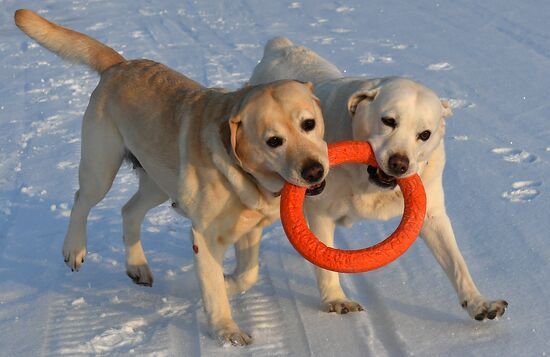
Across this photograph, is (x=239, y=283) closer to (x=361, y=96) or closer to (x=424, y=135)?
(x=361, y=96)

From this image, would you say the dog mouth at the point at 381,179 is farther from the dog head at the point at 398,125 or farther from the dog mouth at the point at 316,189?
the dog mouth at the point at 316,189

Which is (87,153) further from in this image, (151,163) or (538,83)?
(538,83)

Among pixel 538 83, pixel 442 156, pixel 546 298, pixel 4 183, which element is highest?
pixel 442 156

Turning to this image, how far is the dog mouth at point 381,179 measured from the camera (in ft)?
17.2

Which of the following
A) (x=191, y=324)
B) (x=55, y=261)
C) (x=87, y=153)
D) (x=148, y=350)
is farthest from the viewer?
(x=55, y=261)

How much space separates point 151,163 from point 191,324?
1045mm

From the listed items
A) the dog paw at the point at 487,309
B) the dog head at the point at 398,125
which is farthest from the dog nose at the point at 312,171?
the dog paw at the point at 487,309

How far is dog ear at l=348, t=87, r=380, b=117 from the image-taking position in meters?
5.34

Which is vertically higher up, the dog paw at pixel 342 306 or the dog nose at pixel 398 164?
the dog nose at pixel 398 164

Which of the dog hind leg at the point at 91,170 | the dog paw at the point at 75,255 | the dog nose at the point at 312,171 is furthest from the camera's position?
the dog paw at the point at 75,255

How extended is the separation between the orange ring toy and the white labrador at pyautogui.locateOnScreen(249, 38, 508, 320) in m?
0.10

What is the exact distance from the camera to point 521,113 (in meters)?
Answer: 8.73

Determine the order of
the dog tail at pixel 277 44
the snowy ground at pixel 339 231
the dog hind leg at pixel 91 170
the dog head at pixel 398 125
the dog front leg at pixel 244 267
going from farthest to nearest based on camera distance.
A: the dog tail at pixel 277 44 < the dog hind leg at pixel 91 170 < the dog front leg at pixel 244 267 < the snowy ground at pixel 339 231 < the dog head at pixel 398 125

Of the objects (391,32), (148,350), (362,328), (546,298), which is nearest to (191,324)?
(148,350)
